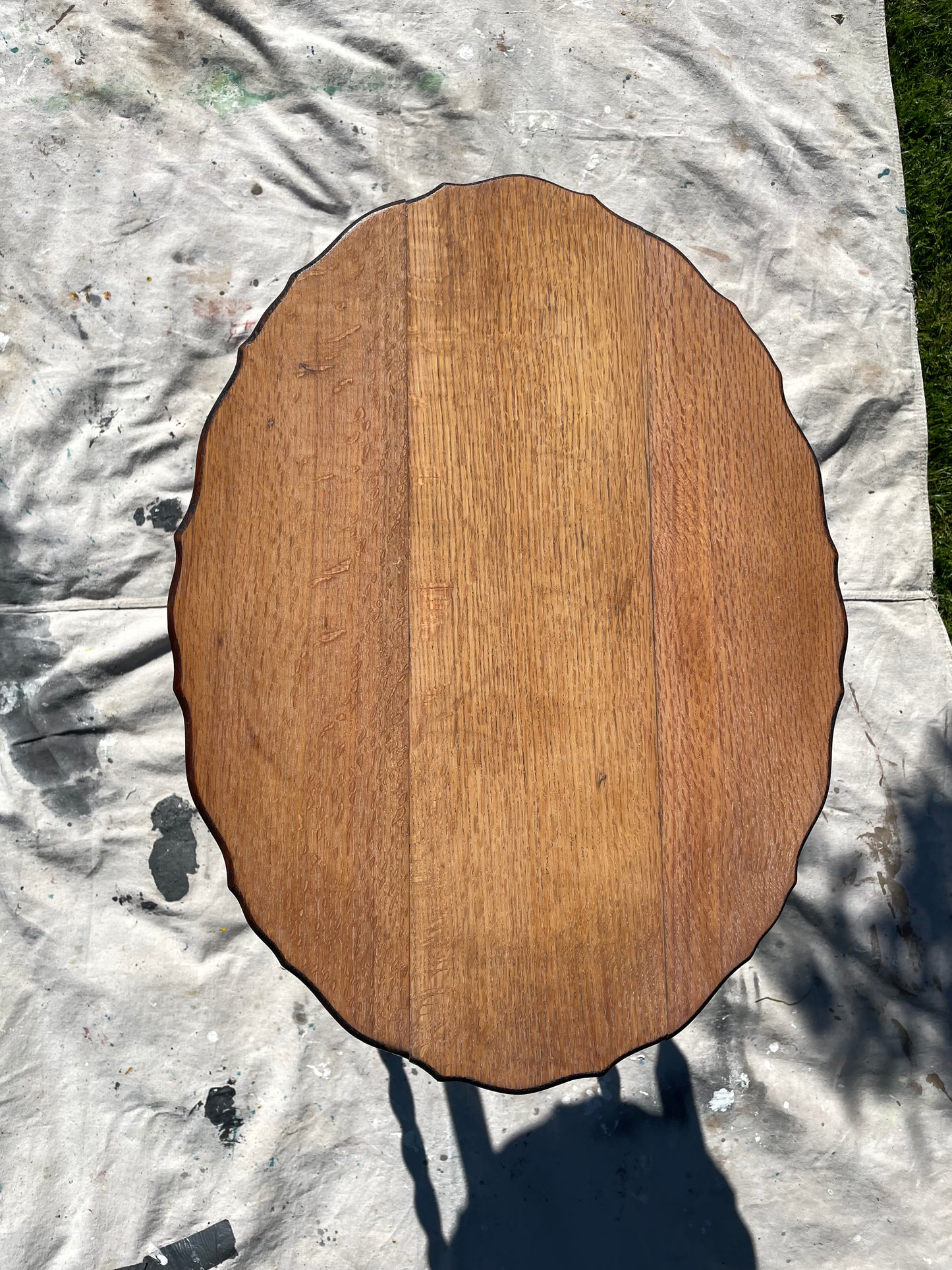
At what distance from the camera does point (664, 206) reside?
2.29 m

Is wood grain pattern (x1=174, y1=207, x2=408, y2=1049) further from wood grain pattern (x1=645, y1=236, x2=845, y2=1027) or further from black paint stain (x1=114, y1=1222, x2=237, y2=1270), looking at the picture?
black paint stain (x1=114, y1=1222, x2=237, y2=1270)

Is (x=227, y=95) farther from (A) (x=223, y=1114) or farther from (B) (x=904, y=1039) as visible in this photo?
(B) (x=904, y=1039)

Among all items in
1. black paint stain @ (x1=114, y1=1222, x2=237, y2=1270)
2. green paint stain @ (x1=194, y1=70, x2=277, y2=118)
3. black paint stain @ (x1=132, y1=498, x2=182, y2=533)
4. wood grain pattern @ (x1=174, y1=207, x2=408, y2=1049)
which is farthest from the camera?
green paint stain @ (x1=194, y1=70, x2=277, y2=118)

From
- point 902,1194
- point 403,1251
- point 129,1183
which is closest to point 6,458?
point 129,1183

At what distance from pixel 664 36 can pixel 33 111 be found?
161 centimetres

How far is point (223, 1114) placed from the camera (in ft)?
6.28

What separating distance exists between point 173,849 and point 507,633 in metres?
1.05

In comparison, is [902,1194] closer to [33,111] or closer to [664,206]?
[664,206]

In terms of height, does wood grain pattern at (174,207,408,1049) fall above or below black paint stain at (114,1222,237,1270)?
above

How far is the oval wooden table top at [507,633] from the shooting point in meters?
1.33

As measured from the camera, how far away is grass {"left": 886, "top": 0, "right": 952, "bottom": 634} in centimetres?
238

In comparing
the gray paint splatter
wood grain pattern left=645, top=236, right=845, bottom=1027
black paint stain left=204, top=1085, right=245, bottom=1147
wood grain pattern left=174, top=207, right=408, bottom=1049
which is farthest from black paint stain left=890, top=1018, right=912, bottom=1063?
the gray paint splatter

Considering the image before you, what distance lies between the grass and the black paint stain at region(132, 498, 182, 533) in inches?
76.1

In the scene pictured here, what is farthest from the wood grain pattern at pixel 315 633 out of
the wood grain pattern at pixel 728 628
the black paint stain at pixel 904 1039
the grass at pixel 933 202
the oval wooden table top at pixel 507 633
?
the grass at pixel 933 202
